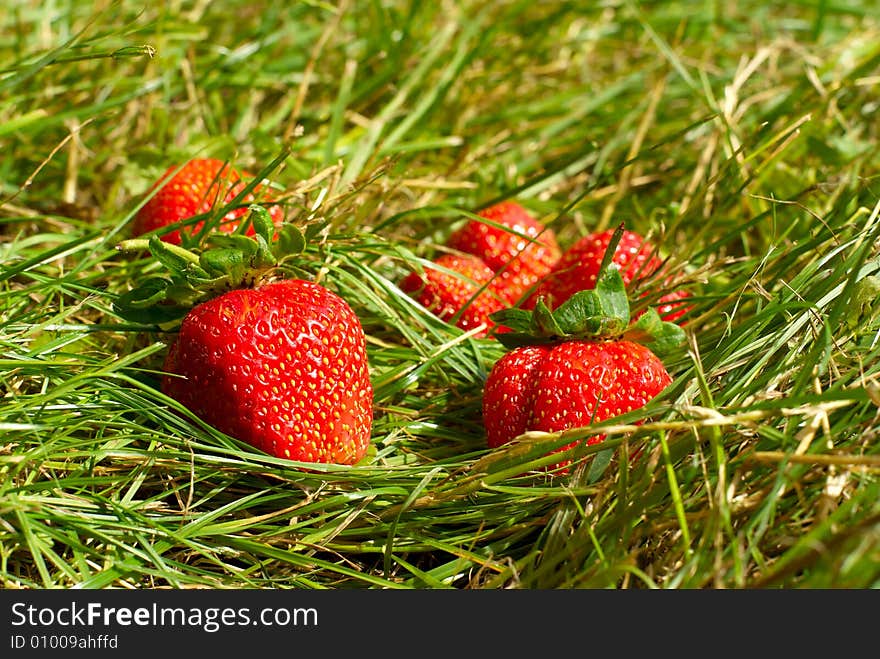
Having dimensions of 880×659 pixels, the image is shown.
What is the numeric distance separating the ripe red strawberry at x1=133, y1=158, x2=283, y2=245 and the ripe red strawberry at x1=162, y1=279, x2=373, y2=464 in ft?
1.02

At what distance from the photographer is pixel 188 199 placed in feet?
5.05

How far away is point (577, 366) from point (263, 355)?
39cm

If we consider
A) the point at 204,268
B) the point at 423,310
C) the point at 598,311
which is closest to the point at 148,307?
the point at 204,268

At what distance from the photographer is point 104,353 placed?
1.34m

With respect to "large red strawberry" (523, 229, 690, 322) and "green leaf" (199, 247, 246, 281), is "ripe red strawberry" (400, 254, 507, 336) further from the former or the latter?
"green leaf" (199, 247, 246, 281)

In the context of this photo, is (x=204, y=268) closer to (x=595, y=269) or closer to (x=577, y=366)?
(x=577, y=366)

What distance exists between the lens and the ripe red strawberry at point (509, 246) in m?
1.64

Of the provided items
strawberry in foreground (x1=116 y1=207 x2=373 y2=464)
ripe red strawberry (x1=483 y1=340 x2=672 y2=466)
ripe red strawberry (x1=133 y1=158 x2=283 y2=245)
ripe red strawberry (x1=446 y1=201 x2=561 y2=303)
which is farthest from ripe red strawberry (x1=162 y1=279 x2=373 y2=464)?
ripe red strawberry (x1=446 y1=201 x2=561 y2=303)

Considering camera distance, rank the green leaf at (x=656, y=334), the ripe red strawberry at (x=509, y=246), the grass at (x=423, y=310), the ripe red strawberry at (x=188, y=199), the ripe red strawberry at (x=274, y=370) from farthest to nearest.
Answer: the ripe red strawberry at (x=509, y=246) → the ripe red strawberry at (x=188, y=199) → the green leaf at (x=656, y=334) → the ripe red strawberry at (x=274, y=370) → the grass at (x=423, y=310)

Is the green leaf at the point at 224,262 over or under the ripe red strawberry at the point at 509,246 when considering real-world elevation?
over

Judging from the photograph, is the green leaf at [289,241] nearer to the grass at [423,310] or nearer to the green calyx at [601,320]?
the grass at [423,310]

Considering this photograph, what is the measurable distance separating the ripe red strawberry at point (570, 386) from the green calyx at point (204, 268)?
34 centimetres

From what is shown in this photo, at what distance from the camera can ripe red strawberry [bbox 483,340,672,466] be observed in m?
1.21

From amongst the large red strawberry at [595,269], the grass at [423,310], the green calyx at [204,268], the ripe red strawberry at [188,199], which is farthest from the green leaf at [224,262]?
the large red strawberry at [595,269]
